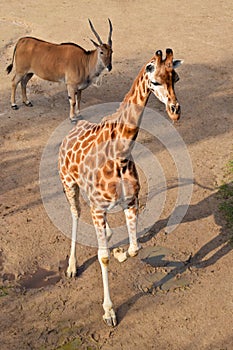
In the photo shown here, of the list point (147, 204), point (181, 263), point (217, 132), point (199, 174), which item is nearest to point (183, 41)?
point (217, 132)

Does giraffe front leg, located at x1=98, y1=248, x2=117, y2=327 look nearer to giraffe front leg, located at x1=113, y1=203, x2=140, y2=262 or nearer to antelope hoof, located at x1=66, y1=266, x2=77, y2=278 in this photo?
giraffe front leg, located at x1=113, y1=203, x2=140, y2=262

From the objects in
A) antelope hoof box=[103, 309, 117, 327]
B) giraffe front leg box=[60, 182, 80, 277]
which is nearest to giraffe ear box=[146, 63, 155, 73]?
giraffe front leg box=[60, 182, 80, 277]

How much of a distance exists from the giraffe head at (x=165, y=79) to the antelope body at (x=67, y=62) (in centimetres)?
590

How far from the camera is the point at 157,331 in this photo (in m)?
6.60

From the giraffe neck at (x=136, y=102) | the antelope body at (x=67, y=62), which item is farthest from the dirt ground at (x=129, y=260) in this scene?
the giraffe neck at (x=136, y=102)

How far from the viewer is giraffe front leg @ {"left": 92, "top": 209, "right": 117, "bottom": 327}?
6.40 metres

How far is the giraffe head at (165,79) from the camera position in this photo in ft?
17.0

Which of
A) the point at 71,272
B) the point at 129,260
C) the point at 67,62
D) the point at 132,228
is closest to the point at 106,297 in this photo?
the point at 71,272

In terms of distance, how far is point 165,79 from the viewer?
17.2ft

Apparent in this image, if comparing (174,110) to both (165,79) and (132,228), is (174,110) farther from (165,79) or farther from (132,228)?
(132,228)

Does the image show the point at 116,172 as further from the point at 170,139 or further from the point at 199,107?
the point at 199,107

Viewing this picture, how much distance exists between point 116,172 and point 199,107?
22.5 ft

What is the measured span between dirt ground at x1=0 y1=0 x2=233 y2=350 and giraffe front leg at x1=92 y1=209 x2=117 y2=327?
14 centimetres

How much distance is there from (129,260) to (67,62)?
17.7 ft
